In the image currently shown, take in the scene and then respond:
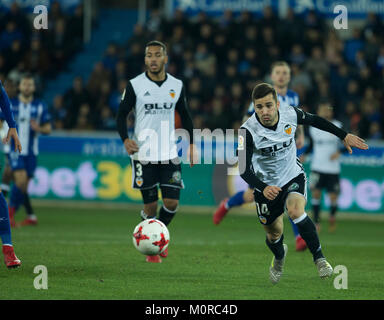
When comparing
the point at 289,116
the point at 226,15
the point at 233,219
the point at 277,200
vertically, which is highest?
the point at 226,15

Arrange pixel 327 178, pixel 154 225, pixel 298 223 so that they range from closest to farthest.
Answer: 1. pixel 298 223
2. pixel 154 225
3. pixel 327 178

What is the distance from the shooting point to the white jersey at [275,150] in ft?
26.7

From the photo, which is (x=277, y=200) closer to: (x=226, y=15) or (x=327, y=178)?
(x=327, y=178)

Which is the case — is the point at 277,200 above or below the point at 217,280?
above

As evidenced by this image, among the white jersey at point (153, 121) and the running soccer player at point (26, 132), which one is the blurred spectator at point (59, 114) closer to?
the running soccer player at point (26, 132)

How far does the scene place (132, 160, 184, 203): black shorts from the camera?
31.6 ft

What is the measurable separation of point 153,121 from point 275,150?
1951 mm

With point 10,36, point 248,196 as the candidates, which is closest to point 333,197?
point 248,196

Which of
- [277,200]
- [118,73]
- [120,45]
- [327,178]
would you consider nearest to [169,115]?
[277,200]

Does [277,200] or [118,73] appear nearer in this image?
[277,200]

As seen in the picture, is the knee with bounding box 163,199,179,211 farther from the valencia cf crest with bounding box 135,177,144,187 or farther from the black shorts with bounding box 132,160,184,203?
the valencia cf crest with bounding box 135,177,144,187

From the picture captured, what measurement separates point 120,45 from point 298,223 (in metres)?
16.0

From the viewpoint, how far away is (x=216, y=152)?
1689 centimetres

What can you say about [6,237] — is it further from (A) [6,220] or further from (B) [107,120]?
(B) [107,120]
